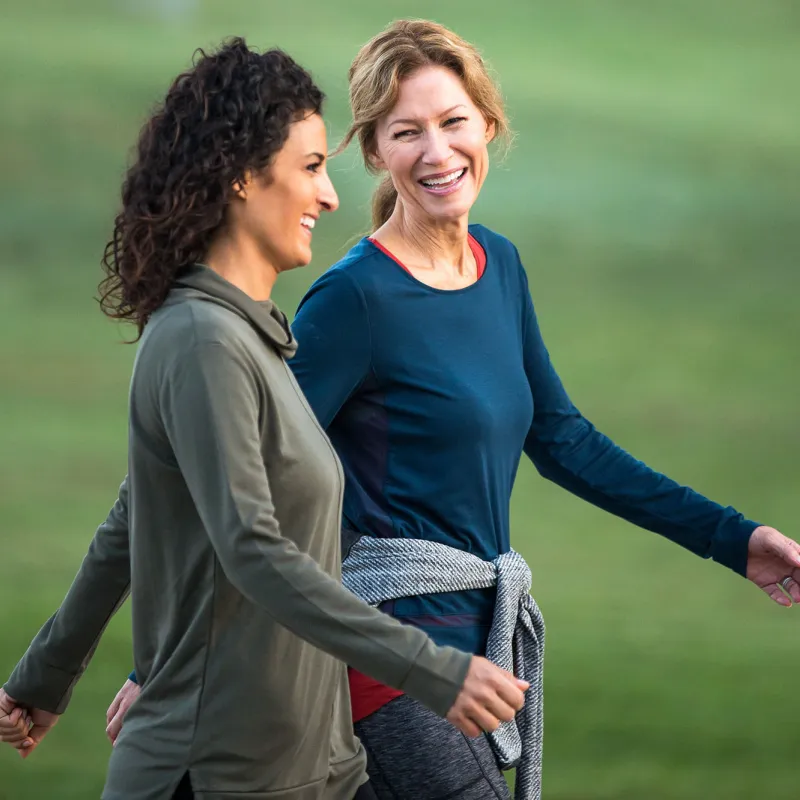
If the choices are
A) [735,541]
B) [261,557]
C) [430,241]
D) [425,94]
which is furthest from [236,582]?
[735,541]

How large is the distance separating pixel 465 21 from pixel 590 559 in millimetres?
2811

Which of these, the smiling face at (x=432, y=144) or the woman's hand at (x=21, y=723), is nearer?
the woman's hand at (x=21, y=723)

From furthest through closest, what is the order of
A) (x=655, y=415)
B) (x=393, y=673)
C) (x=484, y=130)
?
(x=655, y=415) → (x=484, y=130) → (x=393, y=673)

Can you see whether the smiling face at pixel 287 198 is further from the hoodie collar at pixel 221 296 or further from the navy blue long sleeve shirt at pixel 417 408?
the navy blue long sleeve shirt at pixel 417 408

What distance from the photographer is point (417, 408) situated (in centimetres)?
185

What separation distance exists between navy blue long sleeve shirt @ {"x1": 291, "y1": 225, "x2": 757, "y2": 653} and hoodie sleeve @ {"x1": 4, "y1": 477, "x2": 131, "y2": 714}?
0.31 meters

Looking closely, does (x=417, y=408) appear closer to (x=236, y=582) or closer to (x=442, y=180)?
(x=442, y=180)

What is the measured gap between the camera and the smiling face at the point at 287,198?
4.85 ft

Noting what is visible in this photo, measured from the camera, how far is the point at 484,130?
205cm

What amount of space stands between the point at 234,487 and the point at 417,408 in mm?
543

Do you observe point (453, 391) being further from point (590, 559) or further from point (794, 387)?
point (794, 387)

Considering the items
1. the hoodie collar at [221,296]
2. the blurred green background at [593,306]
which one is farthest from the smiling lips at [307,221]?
the blurred green background at [593,306]

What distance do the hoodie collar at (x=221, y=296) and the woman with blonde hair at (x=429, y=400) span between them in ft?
1.11

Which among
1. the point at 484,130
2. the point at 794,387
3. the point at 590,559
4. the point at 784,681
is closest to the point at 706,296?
the point at 794,387
